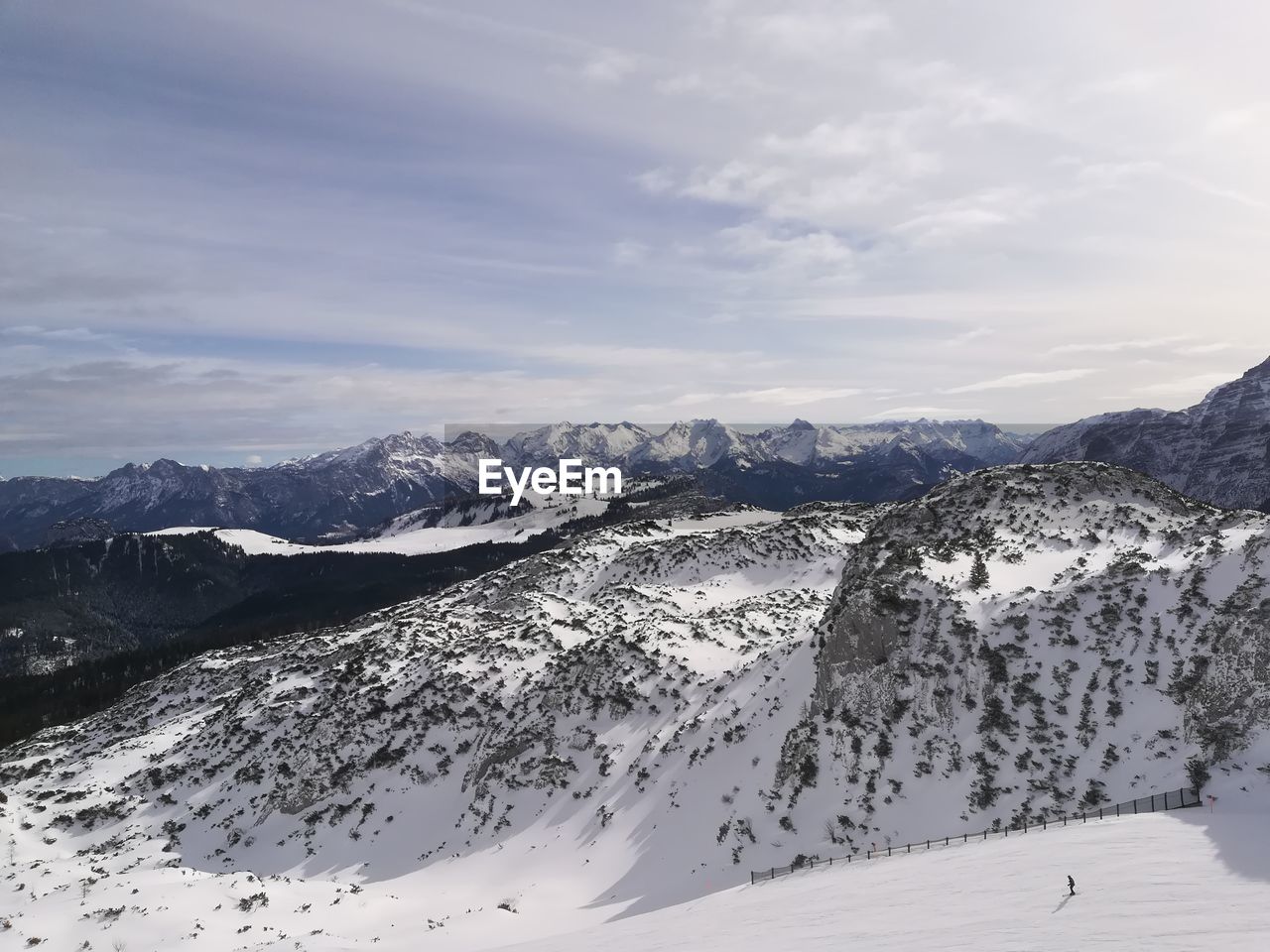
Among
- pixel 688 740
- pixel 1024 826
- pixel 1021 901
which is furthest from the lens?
pixel 688 740

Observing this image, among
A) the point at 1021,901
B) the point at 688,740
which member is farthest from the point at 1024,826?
the point at 688,740

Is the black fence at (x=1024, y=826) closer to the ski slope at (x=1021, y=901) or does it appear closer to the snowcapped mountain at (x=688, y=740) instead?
the snowcapped mountain at (x=688, y=740)

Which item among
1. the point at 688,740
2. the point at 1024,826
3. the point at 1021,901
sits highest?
the point at 1021,901

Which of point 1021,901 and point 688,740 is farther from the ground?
point 1021,901

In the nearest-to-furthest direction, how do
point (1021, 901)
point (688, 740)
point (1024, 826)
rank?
point (1021, 901) < point (1024, 826) < point (688, 740)

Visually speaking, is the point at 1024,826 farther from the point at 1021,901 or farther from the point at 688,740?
the point at 688,740

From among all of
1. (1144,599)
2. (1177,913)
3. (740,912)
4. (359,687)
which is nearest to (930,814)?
(740,912)
